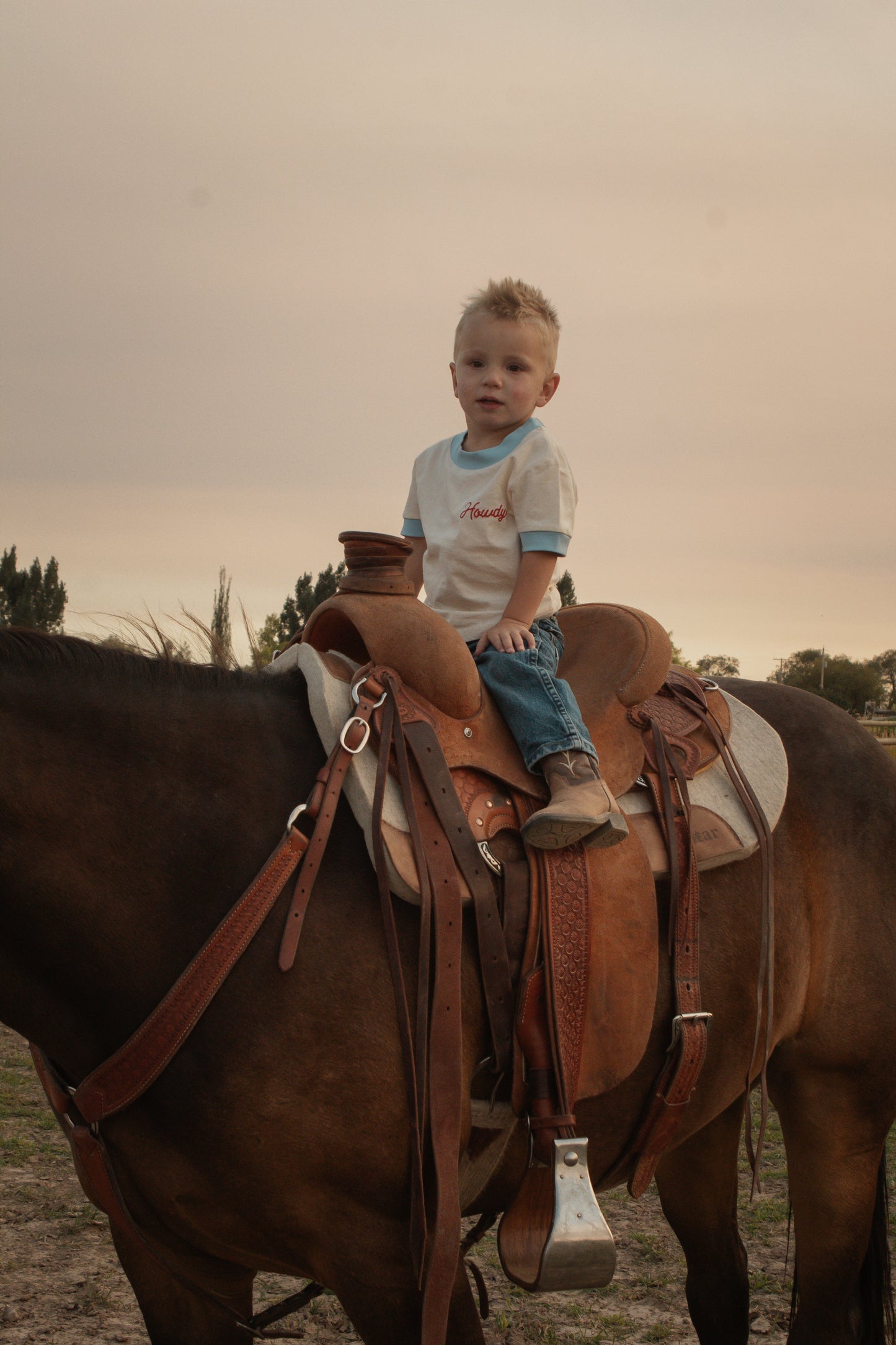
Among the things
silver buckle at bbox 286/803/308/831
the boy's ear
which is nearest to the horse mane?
silver buckle at bbox 286/803/308/831

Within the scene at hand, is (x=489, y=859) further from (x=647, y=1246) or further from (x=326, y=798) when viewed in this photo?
(x=647, y=1246)

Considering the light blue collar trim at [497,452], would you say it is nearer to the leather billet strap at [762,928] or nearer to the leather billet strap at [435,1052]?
the leather billet strap at [762,928]

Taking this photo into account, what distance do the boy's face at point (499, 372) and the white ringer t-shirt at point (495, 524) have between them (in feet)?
0.22

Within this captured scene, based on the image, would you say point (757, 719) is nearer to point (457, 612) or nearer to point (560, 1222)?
point (457, 612)

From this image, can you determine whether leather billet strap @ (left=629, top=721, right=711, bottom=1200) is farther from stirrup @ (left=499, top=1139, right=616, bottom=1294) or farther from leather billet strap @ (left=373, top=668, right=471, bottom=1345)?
leather billet strap @ (left=373, top=668, right=471, bottom=1345)

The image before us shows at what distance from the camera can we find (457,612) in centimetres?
269

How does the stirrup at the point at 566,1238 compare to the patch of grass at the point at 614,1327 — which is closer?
the stirrup at the point at 566,1238

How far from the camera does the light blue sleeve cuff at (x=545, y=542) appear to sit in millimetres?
2543

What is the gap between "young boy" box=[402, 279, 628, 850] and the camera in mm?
2516

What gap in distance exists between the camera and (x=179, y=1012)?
1730 mm

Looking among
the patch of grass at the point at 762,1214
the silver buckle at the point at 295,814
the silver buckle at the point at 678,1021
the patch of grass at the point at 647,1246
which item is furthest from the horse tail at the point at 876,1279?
the silver buckle at the point at 295,814

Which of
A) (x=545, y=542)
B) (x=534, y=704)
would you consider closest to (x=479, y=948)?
(x=534, y=704)

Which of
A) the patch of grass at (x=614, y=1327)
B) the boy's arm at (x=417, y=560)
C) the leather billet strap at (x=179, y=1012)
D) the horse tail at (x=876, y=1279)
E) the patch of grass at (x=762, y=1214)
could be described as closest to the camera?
the leather billet strap at (x=179, y=1012)

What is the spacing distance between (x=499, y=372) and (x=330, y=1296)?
332cm
